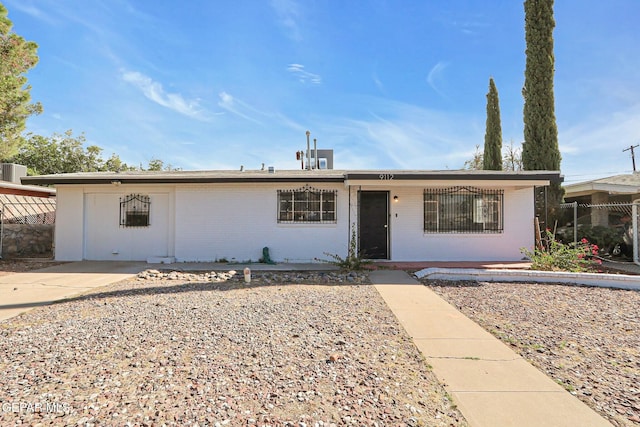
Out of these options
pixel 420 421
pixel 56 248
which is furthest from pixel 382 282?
pixel 56 248

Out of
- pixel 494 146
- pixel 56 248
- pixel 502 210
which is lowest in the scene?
pixel 56 248

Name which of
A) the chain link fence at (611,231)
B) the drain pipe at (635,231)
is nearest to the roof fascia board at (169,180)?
the chain link fence at (611,231)

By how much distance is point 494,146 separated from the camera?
19.1 meters

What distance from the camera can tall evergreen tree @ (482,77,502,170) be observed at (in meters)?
19.0

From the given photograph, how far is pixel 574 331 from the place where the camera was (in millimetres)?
4203

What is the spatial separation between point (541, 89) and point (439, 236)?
8392 mm

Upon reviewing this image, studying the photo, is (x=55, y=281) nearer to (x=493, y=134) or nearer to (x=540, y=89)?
(x=540, y=89)

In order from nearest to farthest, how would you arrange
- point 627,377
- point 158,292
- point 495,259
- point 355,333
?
point 627,377 → point 355,333 → point 158,292 → point 495,259

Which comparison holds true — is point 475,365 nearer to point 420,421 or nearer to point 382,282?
point 420,421

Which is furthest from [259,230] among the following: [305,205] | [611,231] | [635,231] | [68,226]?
[611,231]

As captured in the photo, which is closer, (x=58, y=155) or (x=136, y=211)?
(x=136, y=211)

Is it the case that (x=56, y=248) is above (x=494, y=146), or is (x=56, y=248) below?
below

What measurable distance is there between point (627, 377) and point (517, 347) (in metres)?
0.92

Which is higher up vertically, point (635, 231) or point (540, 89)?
point (540, 89)
